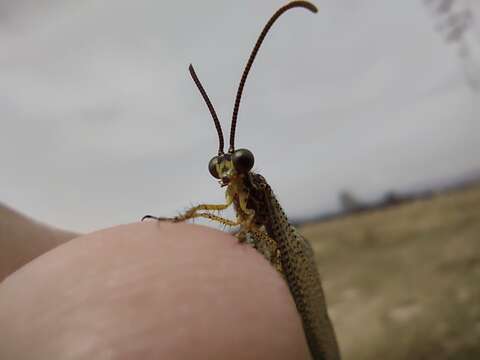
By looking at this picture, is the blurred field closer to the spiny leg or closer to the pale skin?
the spiny leg

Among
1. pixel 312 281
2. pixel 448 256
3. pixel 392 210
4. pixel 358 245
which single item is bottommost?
pixel 312 281

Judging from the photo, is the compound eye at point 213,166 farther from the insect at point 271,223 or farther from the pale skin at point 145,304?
the pale skin at point 145,304

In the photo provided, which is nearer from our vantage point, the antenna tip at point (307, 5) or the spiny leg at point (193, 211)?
the spiny leg at point (193, 211)

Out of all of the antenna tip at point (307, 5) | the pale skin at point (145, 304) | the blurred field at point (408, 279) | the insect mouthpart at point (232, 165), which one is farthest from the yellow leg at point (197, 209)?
the blurred field at point (408, 279)

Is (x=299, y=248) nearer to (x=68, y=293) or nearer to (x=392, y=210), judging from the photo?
(x=68, y=293)

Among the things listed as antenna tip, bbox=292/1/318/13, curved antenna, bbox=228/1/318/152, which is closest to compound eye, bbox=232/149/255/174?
curved antenna, bbox=228/1/318/152

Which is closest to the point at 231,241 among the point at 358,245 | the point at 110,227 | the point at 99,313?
the point at 110,227

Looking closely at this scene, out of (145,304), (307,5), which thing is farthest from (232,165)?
(145,304)

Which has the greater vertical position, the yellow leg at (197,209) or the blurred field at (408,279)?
the blurred field at (408,279)
